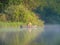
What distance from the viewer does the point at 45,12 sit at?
48.4 m

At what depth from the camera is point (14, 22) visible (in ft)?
91.1

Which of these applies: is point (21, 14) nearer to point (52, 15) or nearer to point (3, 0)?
point (3, 0)

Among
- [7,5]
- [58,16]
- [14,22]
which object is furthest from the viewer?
[58,16]

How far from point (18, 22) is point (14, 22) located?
45 centimetres

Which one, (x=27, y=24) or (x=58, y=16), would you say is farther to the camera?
(x=58, y=16)

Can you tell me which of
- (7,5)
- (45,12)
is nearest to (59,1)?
(45,12)

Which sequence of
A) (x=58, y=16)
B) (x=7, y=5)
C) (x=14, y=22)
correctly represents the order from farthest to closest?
(x=58, y=16)
(x=7, y=5)
(x=14, y=22)

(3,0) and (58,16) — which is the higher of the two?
(3,0)

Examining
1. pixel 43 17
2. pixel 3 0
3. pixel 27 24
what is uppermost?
pixel 3 0

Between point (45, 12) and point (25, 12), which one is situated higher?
point (25, 12)

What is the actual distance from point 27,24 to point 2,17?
257 cm

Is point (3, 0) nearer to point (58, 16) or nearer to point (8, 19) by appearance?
point (8, 19)

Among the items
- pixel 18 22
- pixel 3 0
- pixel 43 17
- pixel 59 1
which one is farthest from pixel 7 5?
pixel 59 1

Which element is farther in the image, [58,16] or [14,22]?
[58,16]
